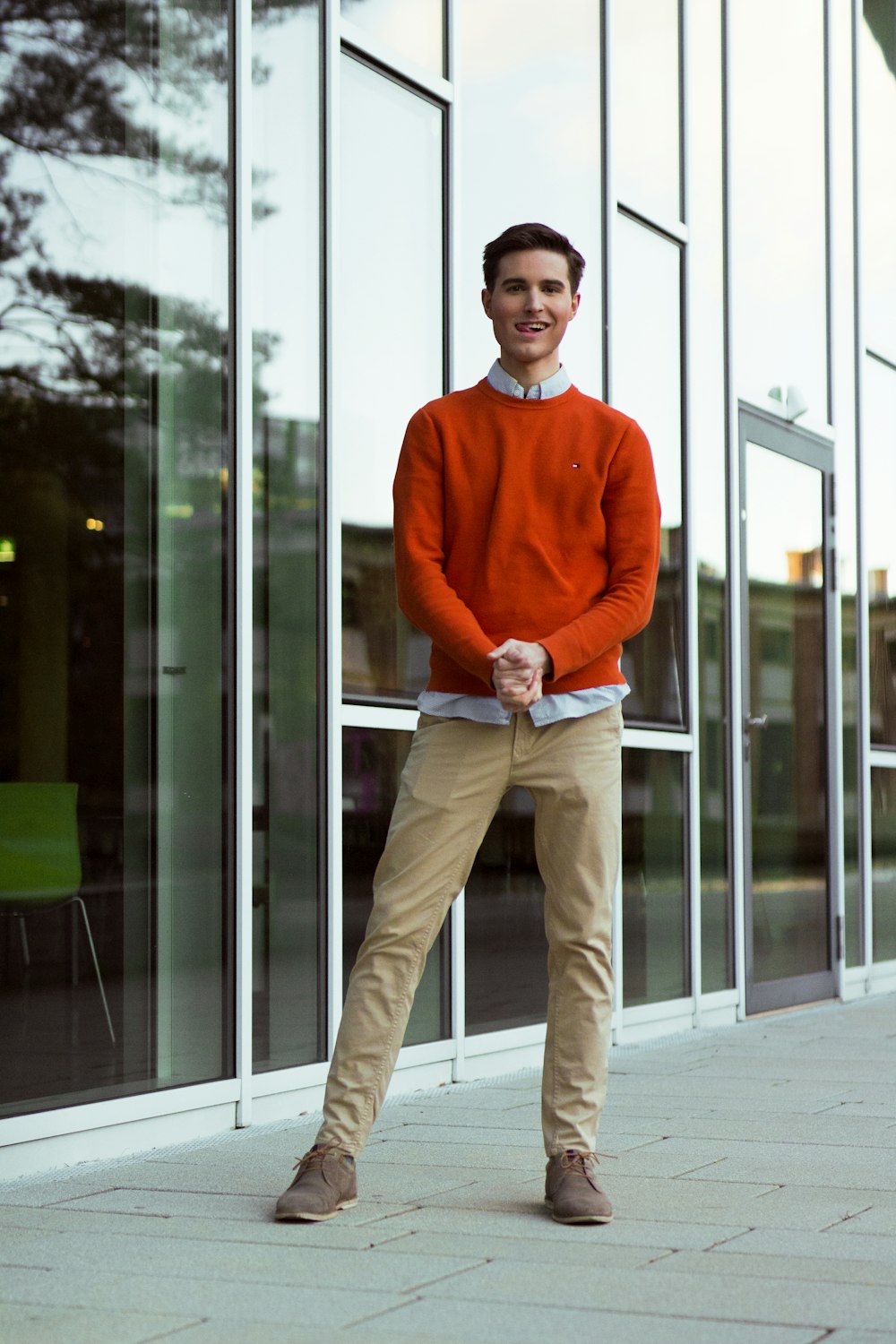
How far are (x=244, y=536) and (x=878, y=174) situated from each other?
5.93 meters

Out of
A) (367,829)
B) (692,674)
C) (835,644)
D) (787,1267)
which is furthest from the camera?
(835,644)

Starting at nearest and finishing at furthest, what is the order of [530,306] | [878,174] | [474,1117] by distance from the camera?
[530,306] < [474,1117] < [878,174]

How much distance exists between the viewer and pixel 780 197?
855 cm

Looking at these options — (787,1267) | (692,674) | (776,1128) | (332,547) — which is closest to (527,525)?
(787,1267)

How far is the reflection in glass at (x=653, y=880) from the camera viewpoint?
6.93m

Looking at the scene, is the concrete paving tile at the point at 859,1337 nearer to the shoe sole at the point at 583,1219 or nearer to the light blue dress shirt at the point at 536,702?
the shoe sole at the point at 583,1219

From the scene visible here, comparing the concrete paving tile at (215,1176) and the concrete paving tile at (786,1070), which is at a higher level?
the concrete paving tile at (215,1176)

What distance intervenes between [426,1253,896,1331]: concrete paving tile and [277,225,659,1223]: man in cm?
49

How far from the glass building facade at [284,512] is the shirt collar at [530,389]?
4.07ft

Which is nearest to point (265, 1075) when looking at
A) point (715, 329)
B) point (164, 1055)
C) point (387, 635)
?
point (164, 1055)

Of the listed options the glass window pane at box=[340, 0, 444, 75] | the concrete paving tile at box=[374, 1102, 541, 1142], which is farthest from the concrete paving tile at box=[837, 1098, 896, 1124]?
the glass window pane at box=[340, 0, 444, 75]

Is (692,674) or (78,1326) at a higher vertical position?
(692,674)

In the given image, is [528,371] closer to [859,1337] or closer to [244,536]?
[244,536]

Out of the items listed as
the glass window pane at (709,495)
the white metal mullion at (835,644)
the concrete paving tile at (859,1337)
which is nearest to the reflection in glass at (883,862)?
the white metal mullion at (835,644)
